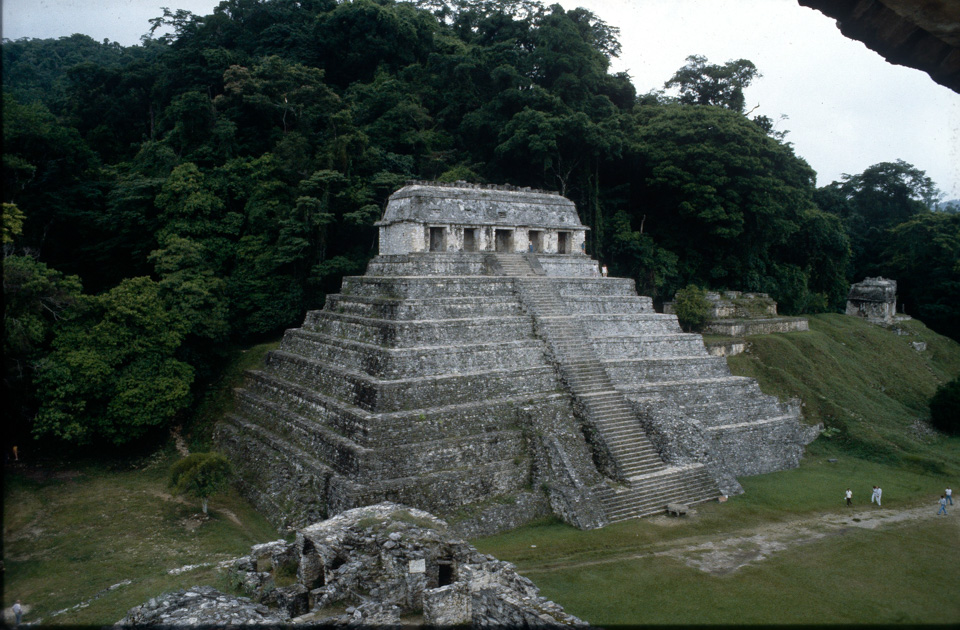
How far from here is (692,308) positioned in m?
28.7

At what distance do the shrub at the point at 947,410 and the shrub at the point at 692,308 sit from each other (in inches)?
399

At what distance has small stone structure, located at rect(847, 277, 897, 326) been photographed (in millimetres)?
38344

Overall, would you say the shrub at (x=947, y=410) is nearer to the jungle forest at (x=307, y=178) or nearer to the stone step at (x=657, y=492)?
the jungle forest at (x=307, y=178)

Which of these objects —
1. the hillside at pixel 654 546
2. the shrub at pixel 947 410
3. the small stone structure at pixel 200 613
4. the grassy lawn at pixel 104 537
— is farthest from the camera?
the shrub at pixel 947 410

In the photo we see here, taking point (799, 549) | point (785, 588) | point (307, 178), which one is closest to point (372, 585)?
point (785, 588)

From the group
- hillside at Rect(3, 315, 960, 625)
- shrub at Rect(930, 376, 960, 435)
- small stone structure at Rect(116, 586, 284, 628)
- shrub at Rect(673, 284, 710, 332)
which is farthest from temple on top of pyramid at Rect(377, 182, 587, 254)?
shrub at Rect(930, 376, 960, 435)

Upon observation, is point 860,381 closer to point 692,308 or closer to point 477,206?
point 692,308

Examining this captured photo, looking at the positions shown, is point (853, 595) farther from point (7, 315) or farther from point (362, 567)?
point (7, 315)

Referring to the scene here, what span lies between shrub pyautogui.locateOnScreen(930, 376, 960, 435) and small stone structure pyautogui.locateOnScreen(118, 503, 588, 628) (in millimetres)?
24853

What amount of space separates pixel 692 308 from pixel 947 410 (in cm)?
A: 1121

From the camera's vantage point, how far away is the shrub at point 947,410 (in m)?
25.4

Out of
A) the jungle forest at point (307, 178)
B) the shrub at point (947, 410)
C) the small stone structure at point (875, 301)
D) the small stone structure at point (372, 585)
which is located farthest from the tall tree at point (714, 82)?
the small stone structure at point (372, 585)

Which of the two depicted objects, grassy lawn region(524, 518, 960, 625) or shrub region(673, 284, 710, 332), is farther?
shrub region(673, 284, 710, 332)

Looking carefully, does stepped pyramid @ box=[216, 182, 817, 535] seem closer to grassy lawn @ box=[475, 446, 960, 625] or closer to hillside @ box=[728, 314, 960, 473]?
grassy lawn @ box=[475, 446, 960, 625]
